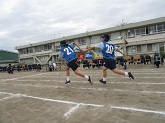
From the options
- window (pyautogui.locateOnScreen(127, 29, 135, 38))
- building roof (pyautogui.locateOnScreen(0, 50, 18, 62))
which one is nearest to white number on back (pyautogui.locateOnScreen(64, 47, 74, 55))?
window (pyautogui.locateOnScreen(127, 29, 135, 38))

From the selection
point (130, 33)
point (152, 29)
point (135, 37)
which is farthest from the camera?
point (130, 33)

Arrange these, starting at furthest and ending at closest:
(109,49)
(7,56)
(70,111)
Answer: (7,56)
(109,49)
(70,111)

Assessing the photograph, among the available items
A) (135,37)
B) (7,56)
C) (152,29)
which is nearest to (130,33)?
(135,37)

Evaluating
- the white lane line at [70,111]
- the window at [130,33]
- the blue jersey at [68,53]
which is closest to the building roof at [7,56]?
the window at [130,33]

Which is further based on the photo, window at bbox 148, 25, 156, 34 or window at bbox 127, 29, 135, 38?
window at bbox 127, 29, 135, 38

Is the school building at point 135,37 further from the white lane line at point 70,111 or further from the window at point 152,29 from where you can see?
the white lane line at point 70,111

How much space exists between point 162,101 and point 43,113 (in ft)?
8.54

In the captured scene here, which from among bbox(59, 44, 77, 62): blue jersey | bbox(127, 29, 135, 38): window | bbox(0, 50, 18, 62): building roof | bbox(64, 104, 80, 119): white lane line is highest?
bbox(127, 29, 135, 38): window

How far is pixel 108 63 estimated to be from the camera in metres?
6.02

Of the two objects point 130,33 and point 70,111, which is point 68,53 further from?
point 130,33

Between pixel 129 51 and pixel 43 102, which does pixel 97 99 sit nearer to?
pixel 43 102

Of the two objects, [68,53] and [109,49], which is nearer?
[109,49]

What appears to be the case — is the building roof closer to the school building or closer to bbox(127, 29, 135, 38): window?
the school building

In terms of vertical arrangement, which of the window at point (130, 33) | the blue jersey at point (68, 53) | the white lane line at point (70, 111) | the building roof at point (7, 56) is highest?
the window at point (130, 33)
